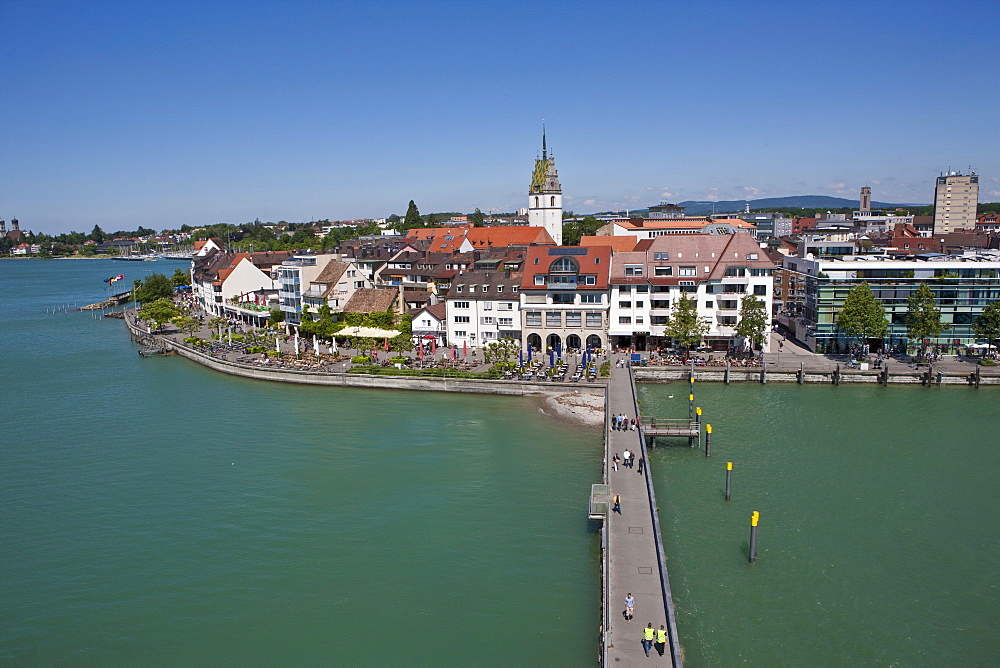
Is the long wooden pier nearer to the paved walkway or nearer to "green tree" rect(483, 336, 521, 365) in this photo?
the paved walkway

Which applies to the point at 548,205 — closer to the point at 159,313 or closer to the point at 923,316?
the point at 159,313

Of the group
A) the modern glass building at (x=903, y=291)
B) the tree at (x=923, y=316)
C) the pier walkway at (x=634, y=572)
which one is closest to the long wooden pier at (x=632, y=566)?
the pier walkway at (x=634, y=572)

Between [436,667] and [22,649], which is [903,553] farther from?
[22,649]

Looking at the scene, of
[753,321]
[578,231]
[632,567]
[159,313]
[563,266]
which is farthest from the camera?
[578,231]

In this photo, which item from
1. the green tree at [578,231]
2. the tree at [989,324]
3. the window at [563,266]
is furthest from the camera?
the green tree at [578,231]

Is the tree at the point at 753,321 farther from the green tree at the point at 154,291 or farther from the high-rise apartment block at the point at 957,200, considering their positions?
the high-rise apartment block at the point at 957,200

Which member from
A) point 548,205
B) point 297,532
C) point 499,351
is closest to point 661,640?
point 297,532
